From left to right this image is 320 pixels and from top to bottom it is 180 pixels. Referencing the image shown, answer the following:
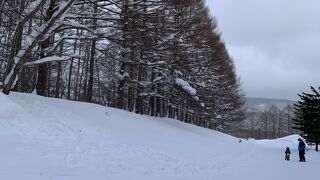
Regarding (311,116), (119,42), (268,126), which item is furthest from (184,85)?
(268,126)

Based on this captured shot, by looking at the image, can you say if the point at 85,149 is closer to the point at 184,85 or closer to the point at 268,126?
the point at 184,85

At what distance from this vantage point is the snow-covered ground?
10008mm

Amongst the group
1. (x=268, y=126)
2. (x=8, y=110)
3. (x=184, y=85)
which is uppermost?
(x=184, y=85)

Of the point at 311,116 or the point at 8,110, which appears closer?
the point at 8,110

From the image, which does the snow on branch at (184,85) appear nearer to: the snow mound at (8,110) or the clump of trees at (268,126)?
Result: the snow mound at (8,110)

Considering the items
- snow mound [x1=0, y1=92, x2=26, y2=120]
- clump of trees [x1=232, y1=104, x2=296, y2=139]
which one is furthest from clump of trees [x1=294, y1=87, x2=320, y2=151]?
clump of trees [x1=232, y1=104, x2=296, y2=139]

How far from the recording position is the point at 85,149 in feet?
40.7

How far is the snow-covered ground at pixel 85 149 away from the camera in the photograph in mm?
10008

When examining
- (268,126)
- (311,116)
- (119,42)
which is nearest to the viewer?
(119,42)

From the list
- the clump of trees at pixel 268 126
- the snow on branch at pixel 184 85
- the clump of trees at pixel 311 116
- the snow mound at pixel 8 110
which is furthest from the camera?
the clump of trees at pixel 268 126

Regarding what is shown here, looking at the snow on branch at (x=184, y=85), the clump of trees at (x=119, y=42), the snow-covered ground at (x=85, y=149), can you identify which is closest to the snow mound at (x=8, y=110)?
the snow-covered ground at (x=85, y=149)

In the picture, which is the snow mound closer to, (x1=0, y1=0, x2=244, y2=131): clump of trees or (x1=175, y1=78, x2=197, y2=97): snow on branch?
(x1=0, y1=0, x2=244, y2=131): clump of trees

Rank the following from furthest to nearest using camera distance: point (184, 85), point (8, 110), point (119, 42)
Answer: point (184, 85) → point (119, 42) → point (8, 110)

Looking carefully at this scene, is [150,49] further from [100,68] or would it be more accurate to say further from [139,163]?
[139,163]
